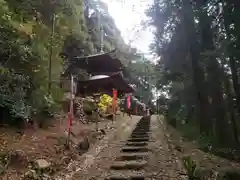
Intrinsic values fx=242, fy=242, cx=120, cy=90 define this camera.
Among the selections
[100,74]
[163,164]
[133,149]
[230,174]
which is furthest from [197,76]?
[100,74]

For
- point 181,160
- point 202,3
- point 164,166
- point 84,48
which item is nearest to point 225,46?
point 202,3

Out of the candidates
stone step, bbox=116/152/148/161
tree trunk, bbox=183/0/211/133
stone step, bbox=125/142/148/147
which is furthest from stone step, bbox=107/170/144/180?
tree trunk, bbox=183/0/211/133

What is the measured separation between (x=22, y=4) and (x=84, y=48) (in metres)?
15.1

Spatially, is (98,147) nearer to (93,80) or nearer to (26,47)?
(26,47)

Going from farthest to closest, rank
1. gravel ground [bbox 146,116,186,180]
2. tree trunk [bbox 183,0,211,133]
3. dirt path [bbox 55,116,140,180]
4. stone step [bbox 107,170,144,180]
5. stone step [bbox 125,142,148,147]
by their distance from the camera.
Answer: tree trunk [bbox 183,0,211,133] → stone step [bbox 125,142,148,147] → dirt path [bbox 55,116,140,180] → gravel ground [bbox 146,116,186,180] → stone step [bbox 107,170,144,180]

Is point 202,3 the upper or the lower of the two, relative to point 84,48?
lower

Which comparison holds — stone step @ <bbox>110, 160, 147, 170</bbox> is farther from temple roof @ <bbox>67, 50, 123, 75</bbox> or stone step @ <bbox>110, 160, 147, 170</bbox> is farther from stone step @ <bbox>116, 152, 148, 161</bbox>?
temple roof @ <bbox>67, 50, 123, 75</bbox>

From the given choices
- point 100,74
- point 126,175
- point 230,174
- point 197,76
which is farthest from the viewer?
point 100,74

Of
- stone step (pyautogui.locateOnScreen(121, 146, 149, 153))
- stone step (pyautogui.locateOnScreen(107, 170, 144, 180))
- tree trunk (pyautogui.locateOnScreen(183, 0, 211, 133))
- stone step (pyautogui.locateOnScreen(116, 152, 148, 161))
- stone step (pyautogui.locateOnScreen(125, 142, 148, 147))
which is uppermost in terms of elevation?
tree trunk (pyautogui.locateOnScreen(183, 0, 211, 133))

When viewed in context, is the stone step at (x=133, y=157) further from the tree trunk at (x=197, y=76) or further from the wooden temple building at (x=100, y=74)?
the wooden temple building at (x=100, y=74)

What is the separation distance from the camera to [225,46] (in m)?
8.04

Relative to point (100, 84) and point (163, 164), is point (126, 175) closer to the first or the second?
point (163, 164)

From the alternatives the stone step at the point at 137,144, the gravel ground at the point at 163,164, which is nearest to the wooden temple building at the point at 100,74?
the stone step at the point at 137,144

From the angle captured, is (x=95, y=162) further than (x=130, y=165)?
Yes
